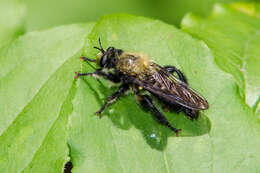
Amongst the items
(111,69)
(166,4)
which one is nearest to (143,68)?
(111,69)

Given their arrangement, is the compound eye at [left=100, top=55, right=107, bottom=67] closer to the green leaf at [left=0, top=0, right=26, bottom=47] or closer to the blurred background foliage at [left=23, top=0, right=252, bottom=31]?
the green leaf at [left=0, top=0, right=26, bottom=47]

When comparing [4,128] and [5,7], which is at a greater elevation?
[5,7]

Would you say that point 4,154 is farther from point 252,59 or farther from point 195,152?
point 252,59

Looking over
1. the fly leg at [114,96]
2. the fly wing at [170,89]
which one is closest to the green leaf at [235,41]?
the fly wing at [170,89]

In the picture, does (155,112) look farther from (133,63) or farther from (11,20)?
(11,20)

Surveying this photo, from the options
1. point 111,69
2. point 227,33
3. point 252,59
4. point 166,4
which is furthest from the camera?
point 166,4

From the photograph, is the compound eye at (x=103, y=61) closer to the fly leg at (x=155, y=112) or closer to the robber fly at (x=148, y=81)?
the robber fly at (x=148, y=81)
